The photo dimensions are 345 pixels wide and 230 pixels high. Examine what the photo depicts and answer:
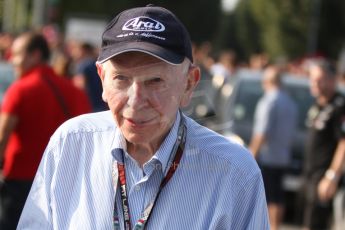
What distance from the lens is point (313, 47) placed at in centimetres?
4828

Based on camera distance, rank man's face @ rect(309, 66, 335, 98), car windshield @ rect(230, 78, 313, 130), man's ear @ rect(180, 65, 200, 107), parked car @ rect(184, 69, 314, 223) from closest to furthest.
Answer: man's ear @ rect(180, 65, 200, 107) < man's face @ rect(309, 66, 335, 98) < parked car @ rect(184, 69, 314, 223) < car windshield @ rect(230, 78, 313, 130)

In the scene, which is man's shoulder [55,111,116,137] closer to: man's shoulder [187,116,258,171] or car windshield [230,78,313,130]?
man's shoulder [187,116,258,171]

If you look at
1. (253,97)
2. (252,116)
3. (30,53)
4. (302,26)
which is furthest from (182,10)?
(30,53)

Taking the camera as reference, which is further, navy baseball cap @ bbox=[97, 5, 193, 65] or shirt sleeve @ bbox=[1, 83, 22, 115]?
shirt sleeve @ bbox=[1, 83, 22, 115]

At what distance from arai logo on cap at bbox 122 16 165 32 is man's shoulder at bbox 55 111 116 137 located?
0.35 meters

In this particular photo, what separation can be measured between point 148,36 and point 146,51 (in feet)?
0.19

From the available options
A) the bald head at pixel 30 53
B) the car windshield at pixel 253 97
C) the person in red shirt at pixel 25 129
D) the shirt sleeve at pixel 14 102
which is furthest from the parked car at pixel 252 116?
the shirt sleeve at pixel 14 102

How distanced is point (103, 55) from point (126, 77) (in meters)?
0.09

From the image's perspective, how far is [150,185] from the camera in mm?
2641

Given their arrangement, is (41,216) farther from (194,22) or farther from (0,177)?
(194,22)

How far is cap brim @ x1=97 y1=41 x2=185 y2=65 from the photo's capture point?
8.25 ft

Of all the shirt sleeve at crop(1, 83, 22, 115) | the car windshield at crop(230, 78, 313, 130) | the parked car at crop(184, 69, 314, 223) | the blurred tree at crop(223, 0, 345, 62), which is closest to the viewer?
the shirt sleeve at crop(1, 83, 22, 115)

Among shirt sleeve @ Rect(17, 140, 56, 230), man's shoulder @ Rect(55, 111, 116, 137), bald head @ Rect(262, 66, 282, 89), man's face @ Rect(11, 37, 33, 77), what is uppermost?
man's shoulder @ Rect(55, 111, 116, 137)

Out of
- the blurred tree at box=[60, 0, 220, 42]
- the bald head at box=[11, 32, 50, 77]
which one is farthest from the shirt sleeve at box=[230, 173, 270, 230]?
the blurred tree at box=[60, 0, 220, 42]
